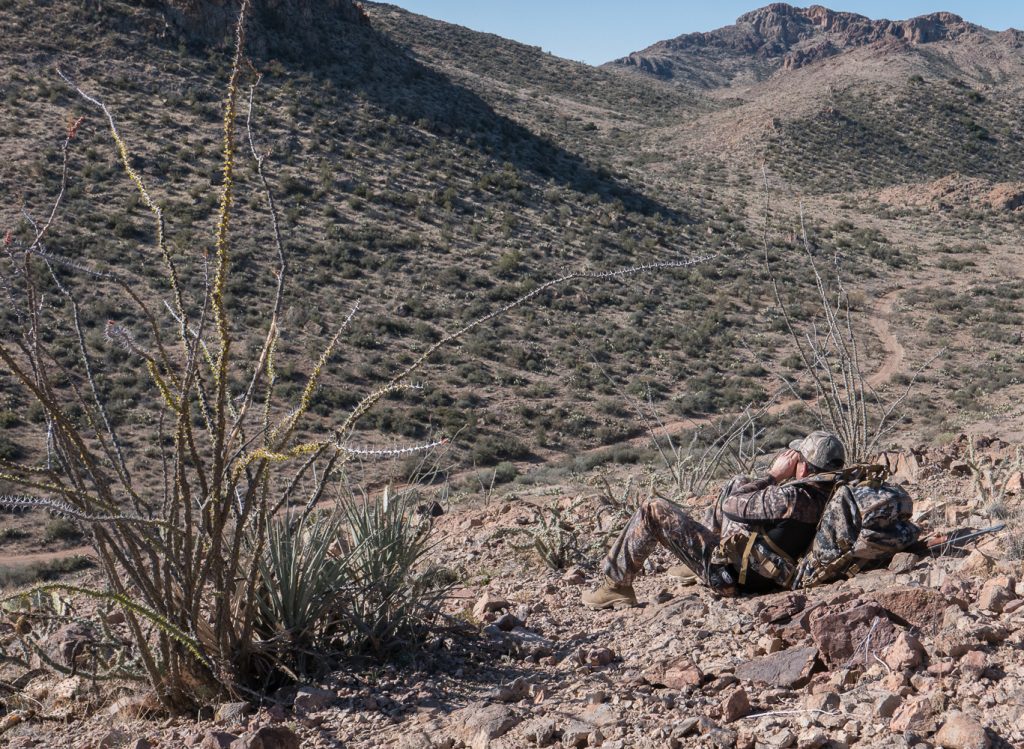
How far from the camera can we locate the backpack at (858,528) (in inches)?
155

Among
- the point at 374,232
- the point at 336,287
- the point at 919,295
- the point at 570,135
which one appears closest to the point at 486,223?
the point at 374,232

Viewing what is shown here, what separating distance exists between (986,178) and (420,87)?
2753 centimetres

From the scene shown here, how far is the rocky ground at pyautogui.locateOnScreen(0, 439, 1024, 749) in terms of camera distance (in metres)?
2.65

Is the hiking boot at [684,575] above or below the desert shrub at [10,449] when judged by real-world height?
above

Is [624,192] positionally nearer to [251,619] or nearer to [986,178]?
[986,178]

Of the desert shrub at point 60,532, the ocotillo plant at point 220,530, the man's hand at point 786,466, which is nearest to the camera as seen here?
the ocotillo plant at point 220,530

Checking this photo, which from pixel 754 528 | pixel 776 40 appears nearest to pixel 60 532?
pixel 754 528

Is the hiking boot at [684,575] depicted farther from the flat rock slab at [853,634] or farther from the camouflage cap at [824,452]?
the flat rock slab at [853,634]

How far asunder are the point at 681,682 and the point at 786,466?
1.50m

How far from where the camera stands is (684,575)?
4707mm

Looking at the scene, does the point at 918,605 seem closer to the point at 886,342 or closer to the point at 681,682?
the point at 681,682

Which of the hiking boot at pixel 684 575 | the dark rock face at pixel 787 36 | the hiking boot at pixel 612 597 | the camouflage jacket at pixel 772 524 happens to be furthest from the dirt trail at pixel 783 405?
the dark rock face at pixel 787 36

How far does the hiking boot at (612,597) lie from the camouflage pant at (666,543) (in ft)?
0.13

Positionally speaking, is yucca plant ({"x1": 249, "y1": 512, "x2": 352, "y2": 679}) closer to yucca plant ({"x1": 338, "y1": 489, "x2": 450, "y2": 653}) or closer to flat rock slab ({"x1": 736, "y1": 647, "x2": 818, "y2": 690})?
yucca plant ({"x1": 338, "y1": 489, "x2": 450, "y2": 653})
